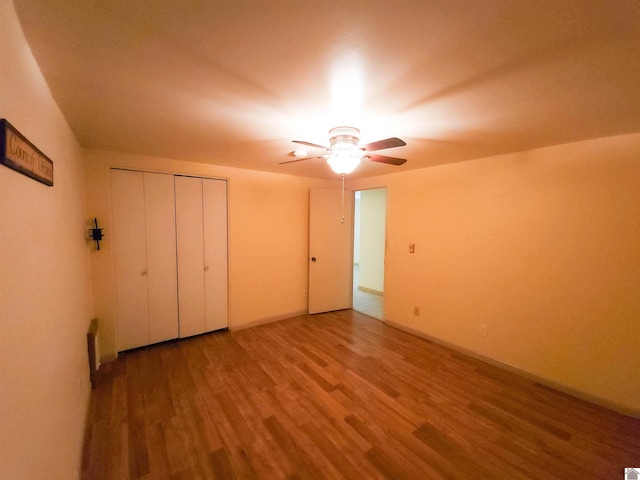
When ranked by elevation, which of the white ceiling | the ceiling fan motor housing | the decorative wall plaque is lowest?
the decorative wall plaque

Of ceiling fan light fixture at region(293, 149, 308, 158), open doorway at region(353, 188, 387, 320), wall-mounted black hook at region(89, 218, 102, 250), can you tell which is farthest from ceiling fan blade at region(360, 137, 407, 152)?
open doorway at region(353, 188, 387, 320)

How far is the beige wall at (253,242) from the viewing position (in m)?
2.56

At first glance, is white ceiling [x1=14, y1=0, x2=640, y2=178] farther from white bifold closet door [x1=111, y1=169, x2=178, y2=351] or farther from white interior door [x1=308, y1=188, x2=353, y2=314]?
white interior door [x1=308, y1=188, x2=353, y2=314]

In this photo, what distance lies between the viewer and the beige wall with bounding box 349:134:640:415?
196 cm

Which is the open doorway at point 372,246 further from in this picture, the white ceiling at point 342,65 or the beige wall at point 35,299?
the beige wall at point 35,299

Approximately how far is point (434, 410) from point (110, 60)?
2984 millimetres

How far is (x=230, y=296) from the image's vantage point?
3.36m

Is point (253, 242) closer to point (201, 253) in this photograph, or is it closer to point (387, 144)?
point (201, 253)

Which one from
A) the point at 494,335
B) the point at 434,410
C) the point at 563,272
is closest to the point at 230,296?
the point at 434,410

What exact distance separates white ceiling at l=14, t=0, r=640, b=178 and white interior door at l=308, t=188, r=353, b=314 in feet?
6.60

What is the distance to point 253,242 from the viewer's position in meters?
3.51

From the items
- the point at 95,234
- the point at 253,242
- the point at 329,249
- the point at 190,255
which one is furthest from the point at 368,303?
the point at 95,234

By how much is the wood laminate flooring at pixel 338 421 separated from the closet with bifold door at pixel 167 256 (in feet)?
1.26

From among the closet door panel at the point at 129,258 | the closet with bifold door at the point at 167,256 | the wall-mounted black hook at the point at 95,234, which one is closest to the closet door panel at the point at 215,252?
the closet with bifold door at the point at 167,256
